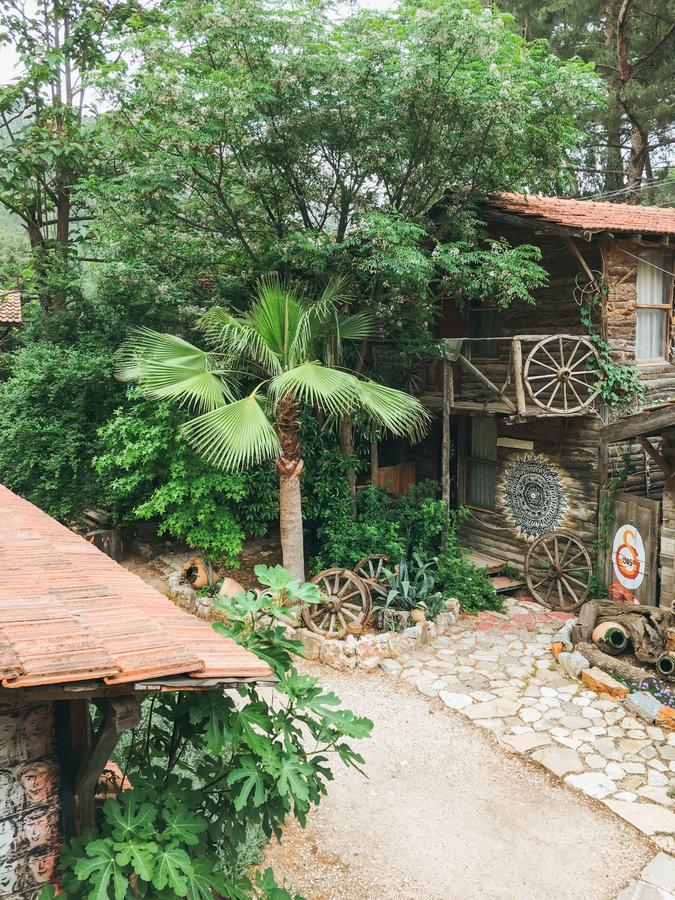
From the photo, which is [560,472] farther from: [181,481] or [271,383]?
[181,481]

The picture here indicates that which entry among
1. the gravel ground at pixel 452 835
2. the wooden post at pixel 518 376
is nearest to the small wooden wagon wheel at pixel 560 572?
the wooden post at pixel 518 376

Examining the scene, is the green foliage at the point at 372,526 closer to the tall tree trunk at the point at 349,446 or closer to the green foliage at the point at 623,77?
the tall tree trunk at the point at 349,446

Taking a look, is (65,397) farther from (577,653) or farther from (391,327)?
(577,653)

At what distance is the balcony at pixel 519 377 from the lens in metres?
9.55

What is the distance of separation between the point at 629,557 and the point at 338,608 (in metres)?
4.24

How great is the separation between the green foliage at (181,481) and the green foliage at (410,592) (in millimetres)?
2124

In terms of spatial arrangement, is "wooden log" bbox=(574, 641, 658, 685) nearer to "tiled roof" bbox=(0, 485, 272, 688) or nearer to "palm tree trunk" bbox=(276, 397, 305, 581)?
"palm tree trunk" bbox=(276, 397, 305, 581)

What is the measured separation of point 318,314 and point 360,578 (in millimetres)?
3612

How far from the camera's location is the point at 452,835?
5.30 m

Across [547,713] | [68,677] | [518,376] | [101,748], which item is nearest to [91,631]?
[68,677]

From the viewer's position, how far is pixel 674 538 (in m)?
8.76

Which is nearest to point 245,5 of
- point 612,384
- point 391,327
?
point 391,327

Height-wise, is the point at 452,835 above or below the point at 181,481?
below

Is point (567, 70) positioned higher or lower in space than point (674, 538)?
higher
